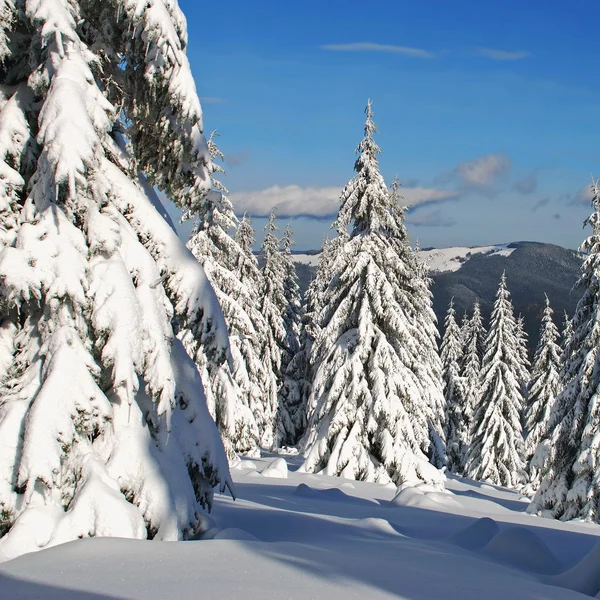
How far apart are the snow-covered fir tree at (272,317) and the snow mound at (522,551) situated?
89.6 feet

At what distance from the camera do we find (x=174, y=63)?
6.56 metres

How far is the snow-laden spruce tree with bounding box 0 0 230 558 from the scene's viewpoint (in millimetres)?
4922

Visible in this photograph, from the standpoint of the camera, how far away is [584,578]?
17.6 feet

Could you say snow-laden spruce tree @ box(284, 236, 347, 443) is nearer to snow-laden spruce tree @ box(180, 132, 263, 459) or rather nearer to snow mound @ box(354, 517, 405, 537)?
snow-laden spruce tree @ box(180, 132, 263, 459)

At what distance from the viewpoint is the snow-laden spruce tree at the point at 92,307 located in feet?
16.1

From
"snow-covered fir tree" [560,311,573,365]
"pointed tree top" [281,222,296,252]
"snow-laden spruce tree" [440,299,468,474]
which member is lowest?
"snow-laden spruce tree" [440,299,468,474]

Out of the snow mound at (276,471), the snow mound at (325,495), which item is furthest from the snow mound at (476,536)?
the snow mound at (276,471)

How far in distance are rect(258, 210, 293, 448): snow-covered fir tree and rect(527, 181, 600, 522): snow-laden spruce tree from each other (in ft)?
59.5

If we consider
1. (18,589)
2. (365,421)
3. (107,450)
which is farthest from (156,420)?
(365,421)

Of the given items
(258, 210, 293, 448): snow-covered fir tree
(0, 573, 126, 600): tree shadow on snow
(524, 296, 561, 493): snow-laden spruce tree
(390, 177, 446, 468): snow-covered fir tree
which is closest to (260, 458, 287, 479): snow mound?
(390, 177, 446, 468): snow-covered fir tree

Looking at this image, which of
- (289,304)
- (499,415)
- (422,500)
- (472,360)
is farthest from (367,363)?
(472,360)

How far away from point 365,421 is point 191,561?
50.8 ft

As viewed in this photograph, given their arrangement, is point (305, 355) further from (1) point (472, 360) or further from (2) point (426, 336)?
(1) point (472, 360)

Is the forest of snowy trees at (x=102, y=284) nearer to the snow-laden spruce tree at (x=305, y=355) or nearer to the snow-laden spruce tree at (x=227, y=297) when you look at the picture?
the snow-laden spruce tree at (x=227, y=297)
